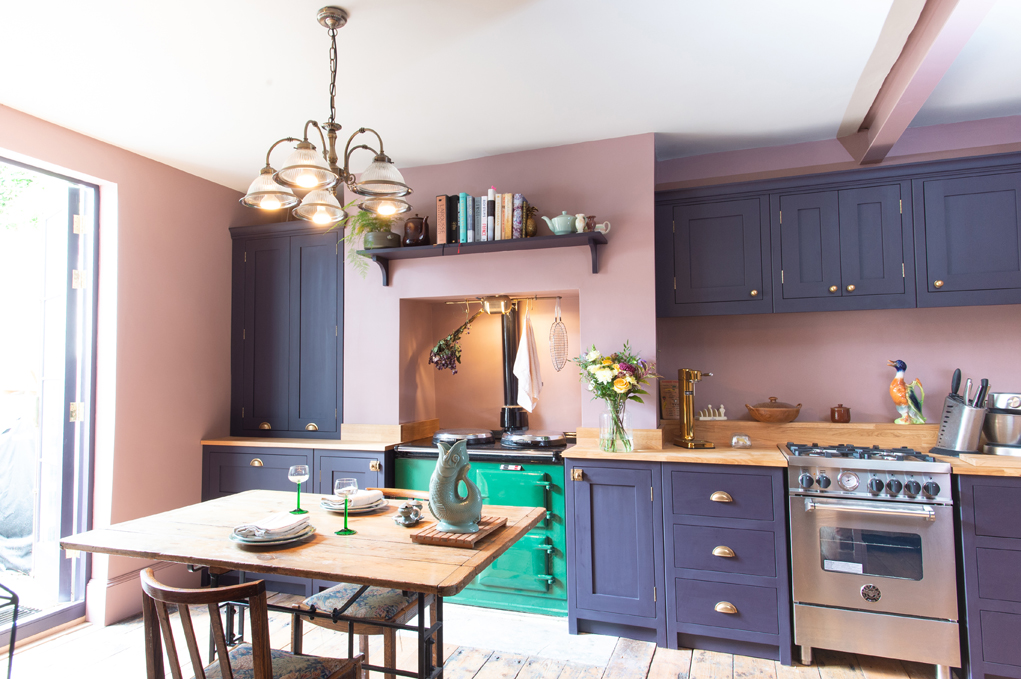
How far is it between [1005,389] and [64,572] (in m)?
5.24

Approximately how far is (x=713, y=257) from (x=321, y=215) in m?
2.19

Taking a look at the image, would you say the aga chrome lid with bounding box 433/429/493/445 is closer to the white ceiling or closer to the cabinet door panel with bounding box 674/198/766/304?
the cabinet door panel with bounding box 674/198/766/304

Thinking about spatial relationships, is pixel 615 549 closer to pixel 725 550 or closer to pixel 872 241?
pixel 725 550

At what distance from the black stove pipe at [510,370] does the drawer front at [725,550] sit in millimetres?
1259

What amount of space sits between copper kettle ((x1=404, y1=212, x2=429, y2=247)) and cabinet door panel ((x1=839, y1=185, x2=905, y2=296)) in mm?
2367

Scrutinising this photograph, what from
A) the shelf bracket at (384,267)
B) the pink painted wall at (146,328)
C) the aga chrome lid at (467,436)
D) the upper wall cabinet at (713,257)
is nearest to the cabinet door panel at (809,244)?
the upper wall cabinet at (713,257)

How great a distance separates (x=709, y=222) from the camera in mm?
3383

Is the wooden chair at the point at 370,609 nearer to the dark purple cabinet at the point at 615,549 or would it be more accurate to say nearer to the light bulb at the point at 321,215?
the dark purple cabinet at the point at 615,549

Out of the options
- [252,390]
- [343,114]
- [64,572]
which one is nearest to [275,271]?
[252,390]

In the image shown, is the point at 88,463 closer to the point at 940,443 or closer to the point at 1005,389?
the point at 940,443

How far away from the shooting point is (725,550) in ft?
9.35

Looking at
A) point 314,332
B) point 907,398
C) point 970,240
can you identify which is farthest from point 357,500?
point 970,240

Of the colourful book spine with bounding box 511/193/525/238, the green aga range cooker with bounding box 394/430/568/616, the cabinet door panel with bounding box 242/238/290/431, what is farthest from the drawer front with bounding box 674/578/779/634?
the cabinet door panel with bounding box 242/238/290/431

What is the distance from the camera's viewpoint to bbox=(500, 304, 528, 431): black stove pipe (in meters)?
3.84
